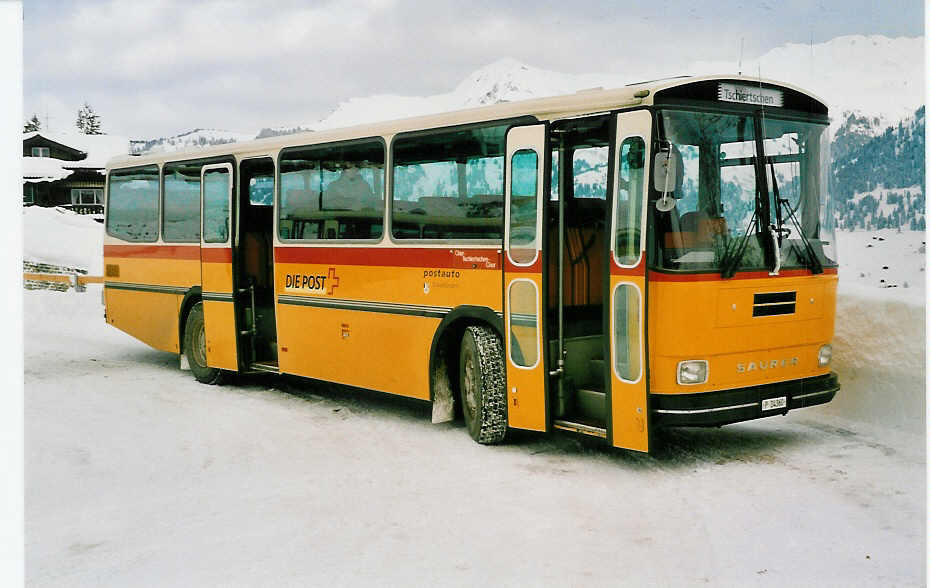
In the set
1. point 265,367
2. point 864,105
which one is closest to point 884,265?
point 864,105

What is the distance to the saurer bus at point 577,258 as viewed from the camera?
7504mm

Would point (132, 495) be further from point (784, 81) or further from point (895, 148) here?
point (895, 148)

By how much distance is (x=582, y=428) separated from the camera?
8.03 meters

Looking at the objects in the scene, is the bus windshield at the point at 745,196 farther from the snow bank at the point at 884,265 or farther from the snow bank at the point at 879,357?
the snow bank at the point at 879,357

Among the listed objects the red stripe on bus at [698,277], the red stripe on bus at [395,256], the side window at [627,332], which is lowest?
the side window at [627,332]

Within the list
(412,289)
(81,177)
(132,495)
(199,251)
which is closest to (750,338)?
(412,289)

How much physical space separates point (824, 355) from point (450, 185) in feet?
11.4

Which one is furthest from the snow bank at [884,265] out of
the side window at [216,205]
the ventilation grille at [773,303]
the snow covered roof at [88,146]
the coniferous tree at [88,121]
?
the coniferous tree at [88,121]

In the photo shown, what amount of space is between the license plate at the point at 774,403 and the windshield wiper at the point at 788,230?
1.02 m

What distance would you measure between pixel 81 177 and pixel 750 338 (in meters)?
34.2

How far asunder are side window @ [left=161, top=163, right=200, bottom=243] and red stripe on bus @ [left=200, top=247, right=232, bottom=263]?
267 millimetres

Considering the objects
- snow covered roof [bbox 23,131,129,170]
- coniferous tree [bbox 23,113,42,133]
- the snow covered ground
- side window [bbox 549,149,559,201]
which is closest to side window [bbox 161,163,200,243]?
the snow covered ground

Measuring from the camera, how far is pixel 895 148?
9.00 metres

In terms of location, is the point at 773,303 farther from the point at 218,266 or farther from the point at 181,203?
the point at 181,203
